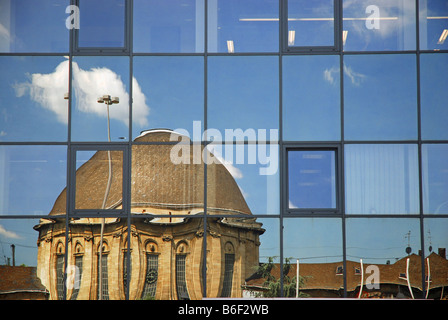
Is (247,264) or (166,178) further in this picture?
(166,178)

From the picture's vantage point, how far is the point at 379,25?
1077 cm

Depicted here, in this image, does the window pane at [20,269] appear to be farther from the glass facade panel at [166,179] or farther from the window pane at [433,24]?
the window pane at [433,24]

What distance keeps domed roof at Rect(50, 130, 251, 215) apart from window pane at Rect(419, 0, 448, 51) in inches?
176

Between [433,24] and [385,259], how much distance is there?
14.7 feet

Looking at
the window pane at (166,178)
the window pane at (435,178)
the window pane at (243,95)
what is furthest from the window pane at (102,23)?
the window pane at (435,178)

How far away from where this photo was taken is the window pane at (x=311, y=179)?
10523 mm

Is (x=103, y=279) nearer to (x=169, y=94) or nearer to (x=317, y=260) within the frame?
(x=169, y=94)

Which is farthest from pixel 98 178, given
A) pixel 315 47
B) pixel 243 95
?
pixel 315 47

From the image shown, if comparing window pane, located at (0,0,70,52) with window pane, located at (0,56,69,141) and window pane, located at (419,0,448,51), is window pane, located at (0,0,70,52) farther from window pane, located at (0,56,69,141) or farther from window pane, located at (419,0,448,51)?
window pane, located at (419,0,448,51)

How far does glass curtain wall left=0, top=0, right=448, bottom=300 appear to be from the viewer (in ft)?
33.9

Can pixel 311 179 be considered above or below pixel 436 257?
above

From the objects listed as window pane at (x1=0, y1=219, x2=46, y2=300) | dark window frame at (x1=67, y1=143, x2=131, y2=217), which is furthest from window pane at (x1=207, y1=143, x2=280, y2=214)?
window pane at (x1=0, y1=219, x2=46, y2=300)

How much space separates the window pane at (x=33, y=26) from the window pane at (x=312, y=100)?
14.3 ft

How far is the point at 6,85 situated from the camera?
10.8 meters
